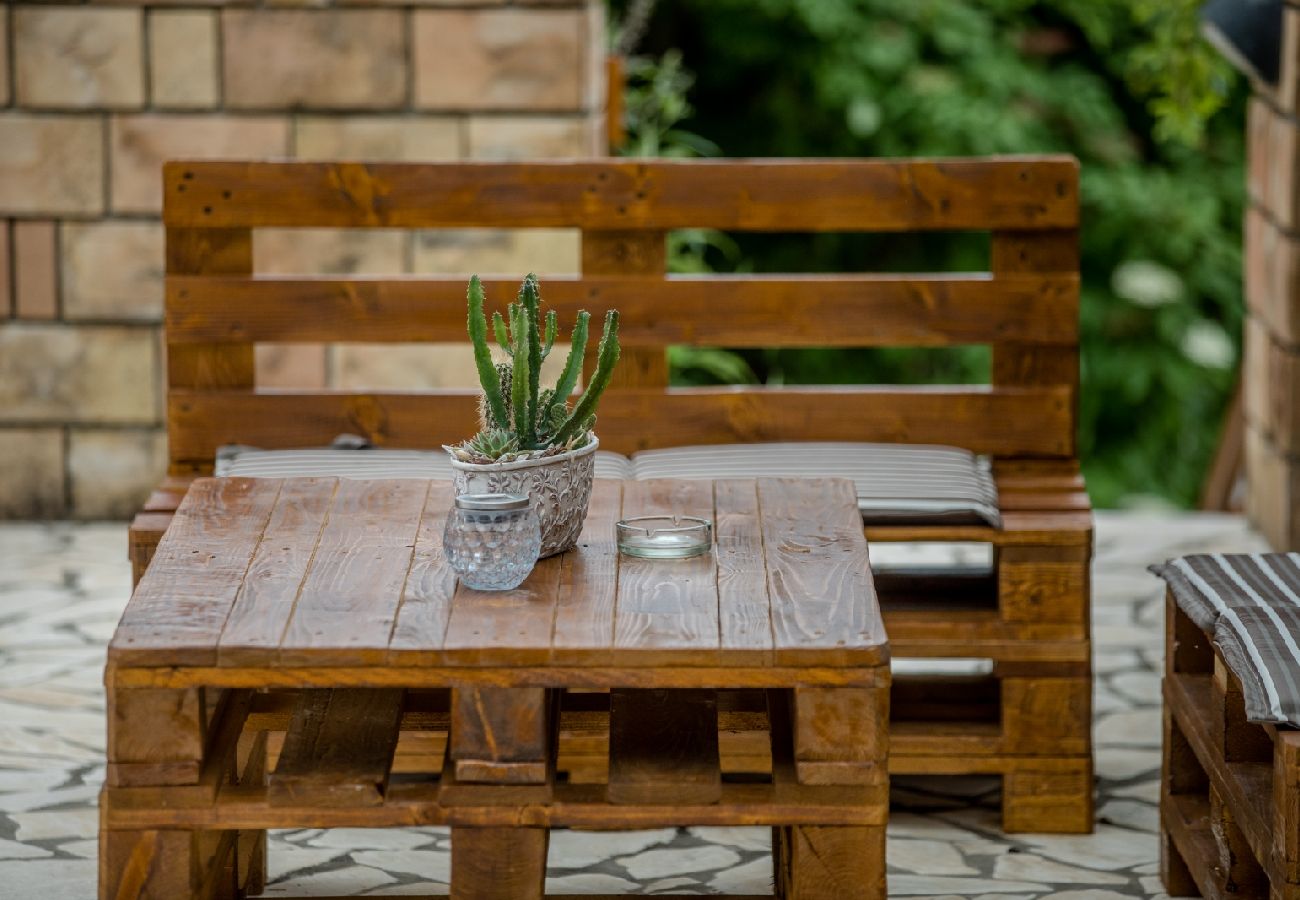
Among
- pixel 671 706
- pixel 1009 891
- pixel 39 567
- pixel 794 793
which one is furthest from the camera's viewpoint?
pixel 39 567

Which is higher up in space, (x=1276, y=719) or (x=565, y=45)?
(x=565, y=45)

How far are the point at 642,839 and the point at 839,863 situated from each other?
125 cm

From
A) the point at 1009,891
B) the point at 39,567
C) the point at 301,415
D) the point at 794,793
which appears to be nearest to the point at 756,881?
the point at 1009,891

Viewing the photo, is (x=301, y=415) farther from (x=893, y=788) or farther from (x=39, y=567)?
(x=39, y=567)

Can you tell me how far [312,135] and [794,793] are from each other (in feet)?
13.0

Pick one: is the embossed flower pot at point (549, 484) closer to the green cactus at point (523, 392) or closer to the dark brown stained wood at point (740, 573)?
the green cactus at point (523, 392)

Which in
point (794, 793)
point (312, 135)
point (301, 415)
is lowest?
point (794, 793)

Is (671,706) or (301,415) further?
(301,415)

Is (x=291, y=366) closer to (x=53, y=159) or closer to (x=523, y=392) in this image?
(x=53, y=159)

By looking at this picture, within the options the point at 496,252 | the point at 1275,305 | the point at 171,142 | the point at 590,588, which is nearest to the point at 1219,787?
the point at 590,588

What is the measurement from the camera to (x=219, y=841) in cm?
308

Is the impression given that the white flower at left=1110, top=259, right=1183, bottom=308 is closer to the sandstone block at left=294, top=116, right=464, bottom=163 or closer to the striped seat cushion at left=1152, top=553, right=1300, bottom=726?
the sandstone block at left=294, top=116, right=464, bottom=163

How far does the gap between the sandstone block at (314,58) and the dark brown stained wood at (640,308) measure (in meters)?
2.09

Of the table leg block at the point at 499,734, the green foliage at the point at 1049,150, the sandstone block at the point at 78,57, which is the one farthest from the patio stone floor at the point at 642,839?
the green foliage at the point at 1049,150
